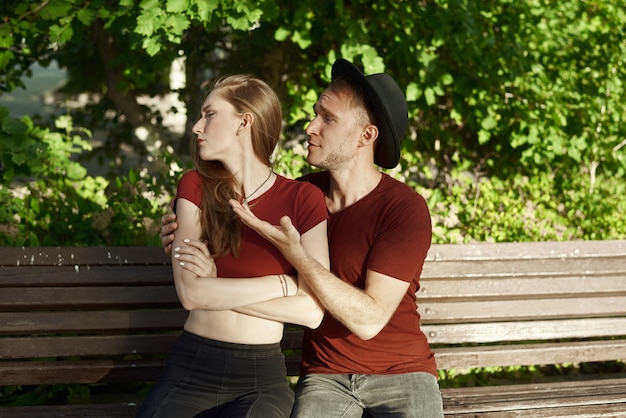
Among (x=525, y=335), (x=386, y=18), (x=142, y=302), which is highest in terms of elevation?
(x=386, y=18)

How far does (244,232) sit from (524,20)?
4006 mm

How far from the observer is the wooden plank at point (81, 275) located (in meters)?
3.66

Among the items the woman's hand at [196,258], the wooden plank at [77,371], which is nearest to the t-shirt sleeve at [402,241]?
the woman's hand at [196,258]

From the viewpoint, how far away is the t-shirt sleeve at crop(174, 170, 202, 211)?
3.11 metres

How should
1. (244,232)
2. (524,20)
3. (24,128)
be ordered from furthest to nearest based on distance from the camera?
(524,20), (24,128), (244,232)

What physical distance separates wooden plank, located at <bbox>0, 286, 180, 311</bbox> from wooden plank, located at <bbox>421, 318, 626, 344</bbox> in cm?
129

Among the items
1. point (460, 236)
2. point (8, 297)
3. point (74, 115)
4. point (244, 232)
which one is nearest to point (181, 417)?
point (244, 232)

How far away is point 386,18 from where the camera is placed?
597cm

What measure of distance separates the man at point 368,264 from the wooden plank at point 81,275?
2.14 ft

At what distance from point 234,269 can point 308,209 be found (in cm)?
35

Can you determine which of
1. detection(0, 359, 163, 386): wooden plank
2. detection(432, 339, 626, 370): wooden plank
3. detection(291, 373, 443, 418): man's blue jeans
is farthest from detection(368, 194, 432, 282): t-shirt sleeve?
detection(0, 359, 163, 386): wooden plank

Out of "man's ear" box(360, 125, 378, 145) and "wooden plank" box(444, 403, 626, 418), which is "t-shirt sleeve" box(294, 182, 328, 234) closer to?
"man's ear" box(360, 125, 378, 145)

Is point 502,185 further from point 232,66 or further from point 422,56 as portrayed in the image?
point 232,66

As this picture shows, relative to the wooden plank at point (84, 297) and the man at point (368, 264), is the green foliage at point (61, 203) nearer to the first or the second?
the wooden plank at point (84, 297)
